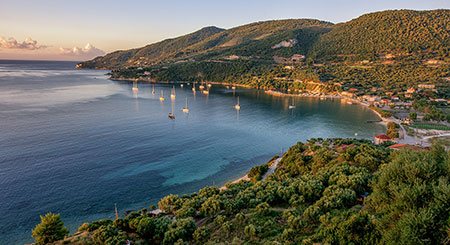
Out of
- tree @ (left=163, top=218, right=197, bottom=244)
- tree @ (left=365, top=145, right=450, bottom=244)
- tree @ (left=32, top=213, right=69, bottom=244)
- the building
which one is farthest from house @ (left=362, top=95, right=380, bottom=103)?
tree @ (left=32, top=213, right=69, bottom=244)

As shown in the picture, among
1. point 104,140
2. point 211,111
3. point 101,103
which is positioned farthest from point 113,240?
point 101,103

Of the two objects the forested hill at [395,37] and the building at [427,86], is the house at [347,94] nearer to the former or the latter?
the building at [427,86]

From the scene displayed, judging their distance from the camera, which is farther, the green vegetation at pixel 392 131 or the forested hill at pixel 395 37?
the forested hill at pixel 395 37

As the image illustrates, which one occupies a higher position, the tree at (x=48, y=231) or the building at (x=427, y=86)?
the building at (x=427, y=86)

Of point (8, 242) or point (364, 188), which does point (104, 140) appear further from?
point (364, 188)

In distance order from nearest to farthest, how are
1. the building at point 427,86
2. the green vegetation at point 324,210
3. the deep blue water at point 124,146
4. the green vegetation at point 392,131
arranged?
the green vegetation at point 324,210 → the deep blue water at point 124,146 → the green vegetation at point 392,131 → the building at point 427,86

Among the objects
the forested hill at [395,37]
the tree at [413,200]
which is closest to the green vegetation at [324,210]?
the tree at [413,200]

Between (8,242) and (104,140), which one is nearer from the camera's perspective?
(8,242)

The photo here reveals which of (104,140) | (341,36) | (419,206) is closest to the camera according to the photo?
(419,206)
